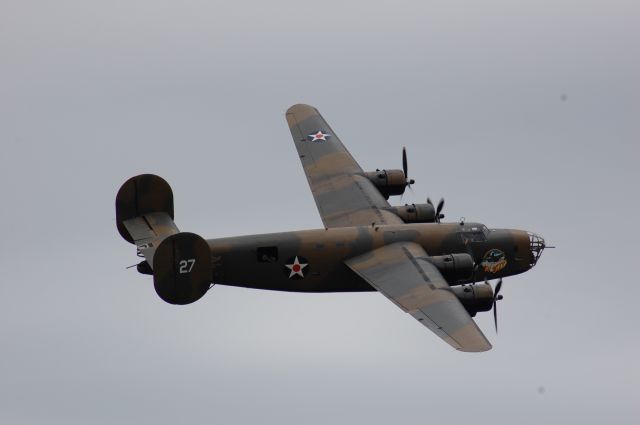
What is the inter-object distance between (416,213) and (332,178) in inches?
180

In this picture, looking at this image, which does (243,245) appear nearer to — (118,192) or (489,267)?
(118,192)

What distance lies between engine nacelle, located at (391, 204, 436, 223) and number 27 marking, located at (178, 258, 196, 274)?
38.1 feet

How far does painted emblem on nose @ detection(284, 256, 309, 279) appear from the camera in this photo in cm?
7588

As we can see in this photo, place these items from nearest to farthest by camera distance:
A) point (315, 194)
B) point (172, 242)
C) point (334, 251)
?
point (172, 242), point (334, 251), point (315, 194)

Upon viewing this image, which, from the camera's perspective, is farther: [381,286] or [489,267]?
[489,267]

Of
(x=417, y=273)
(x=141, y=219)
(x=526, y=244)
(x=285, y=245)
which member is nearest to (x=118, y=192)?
(x=141, y=219)

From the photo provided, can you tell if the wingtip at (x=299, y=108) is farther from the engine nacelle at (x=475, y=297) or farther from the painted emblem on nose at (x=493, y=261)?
the engine nacelle at (x=475, y=297)

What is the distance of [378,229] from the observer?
77125mm

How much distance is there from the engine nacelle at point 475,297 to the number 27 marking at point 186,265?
34.5ft

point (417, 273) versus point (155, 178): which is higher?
point (155, 178)

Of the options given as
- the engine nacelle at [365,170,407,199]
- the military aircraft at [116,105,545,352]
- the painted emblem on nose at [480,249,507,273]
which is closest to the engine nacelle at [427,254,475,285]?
the military aircraft at [116,105,545,352]

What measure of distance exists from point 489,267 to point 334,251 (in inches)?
286

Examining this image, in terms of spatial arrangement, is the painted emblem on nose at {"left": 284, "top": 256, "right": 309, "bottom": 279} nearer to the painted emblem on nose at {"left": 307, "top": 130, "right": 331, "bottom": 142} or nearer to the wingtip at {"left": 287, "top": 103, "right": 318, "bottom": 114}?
the painted emblem on nose at {"left": 307, "top": 130, "right": 331, "bottom": 142}

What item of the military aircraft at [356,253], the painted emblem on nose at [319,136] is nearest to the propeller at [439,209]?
the military aircraft at [356,253]
